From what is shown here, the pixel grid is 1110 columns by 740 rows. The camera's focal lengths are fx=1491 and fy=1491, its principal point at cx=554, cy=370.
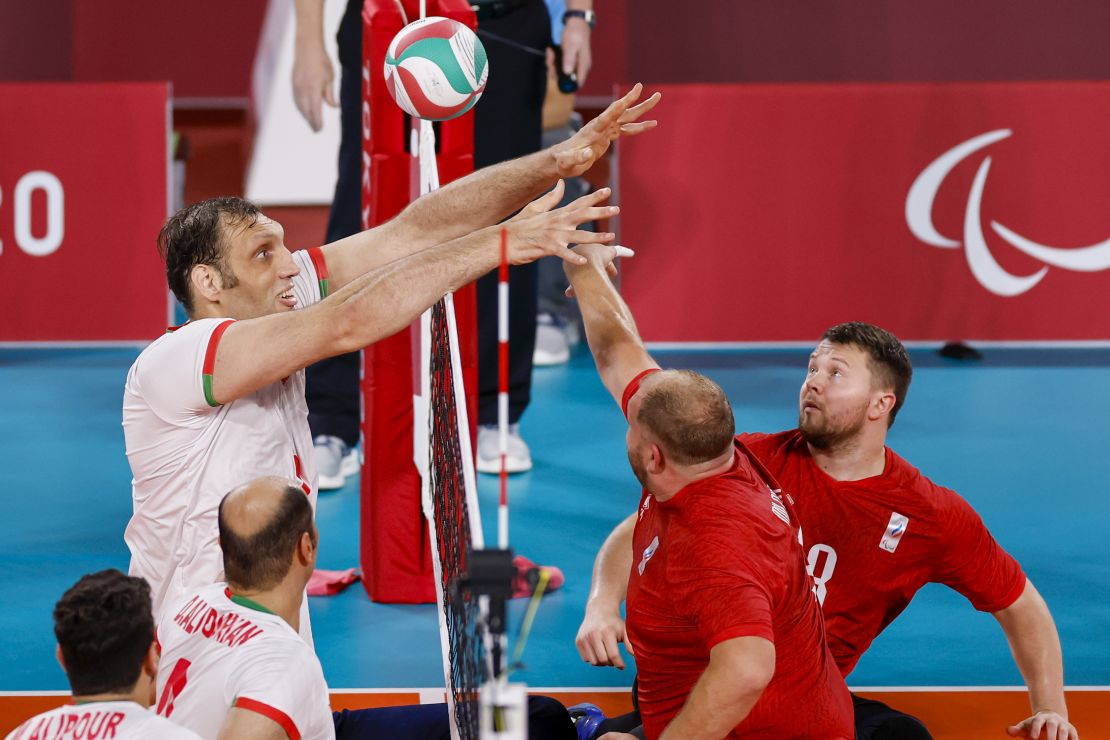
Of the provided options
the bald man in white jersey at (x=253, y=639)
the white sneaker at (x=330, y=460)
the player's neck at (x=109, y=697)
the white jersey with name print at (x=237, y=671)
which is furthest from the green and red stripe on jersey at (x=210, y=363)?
the white sneaker at (x=330, y=460)

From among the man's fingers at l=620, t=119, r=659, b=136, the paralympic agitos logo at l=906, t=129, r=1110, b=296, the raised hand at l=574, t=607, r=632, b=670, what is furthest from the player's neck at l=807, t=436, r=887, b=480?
the paralympic agitos logo at l=906, t=129, r=1110, b=296

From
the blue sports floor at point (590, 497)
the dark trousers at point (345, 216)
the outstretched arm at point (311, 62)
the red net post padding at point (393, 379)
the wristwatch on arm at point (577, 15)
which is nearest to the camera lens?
the blue sports floor at point (590, 497)

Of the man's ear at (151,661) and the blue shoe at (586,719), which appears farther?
the blue shoe at (586,719)

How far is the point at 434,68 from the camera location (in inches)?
207

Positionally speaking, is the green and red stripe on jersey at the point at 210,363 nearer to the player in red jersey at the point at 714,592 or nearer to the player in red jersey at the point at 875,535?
the player in red jersey at the point at 714,592

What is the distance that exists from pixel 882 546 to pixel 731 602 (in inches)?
45.1

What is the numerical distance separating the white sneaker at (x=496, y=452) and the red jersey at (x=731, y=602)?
3654 mm

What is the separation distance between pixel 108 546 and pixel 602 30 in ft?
30.7

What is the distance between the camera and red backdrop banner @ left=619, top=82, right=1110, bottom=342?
34.1 ft

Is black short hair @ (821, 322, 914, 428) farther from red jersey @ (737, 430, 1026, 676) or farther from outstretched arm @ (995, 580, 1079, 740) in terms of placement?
outstretched arm @ (995, 580, 1079, 740)

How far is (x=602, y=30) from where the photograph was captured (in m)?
14.7

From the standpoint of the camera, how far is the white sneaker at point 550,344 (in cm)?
1050

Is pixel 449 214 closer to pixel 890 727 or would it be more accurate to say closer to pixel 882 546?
pixel 882 546

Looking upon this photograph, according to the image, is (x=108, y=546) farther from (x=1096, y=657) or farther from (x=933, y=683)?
(x=1096, y=657)
